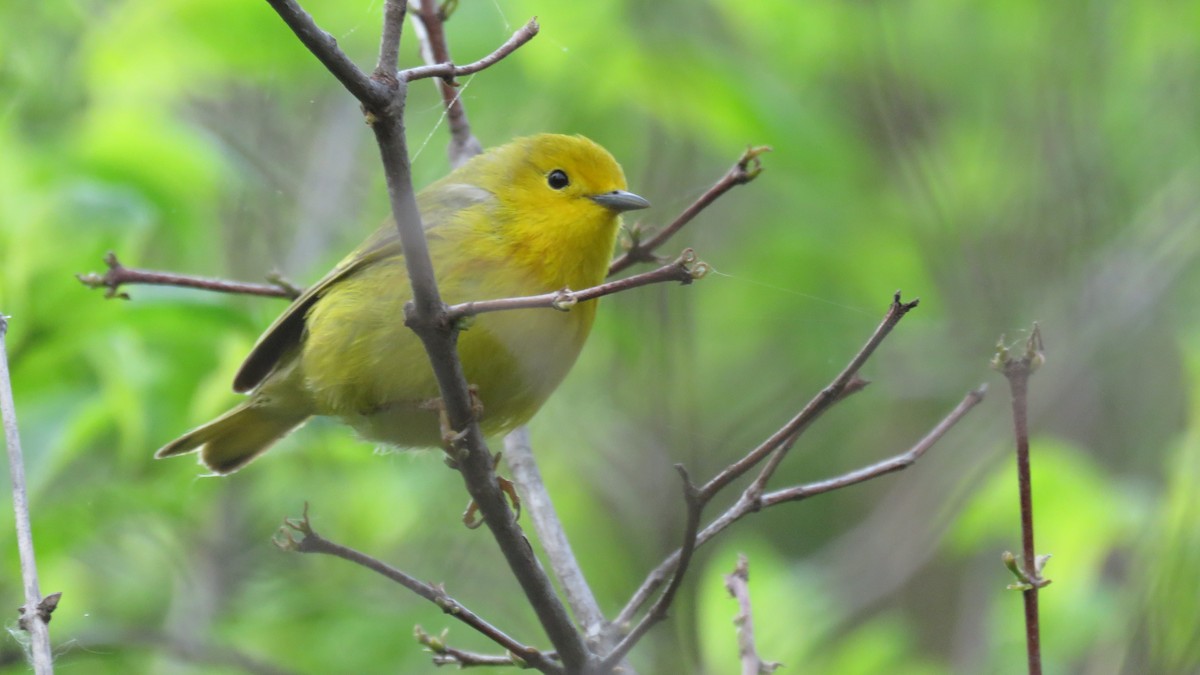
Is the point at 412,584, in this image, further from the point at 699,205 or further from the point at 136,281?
the point at 136,281

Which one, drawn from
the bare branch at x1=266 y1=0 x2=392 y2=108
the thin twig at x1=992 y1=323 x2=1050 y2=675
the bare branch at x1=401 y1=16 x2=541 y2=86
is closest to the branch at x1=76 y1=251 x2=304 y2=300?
the bare branch at x1=401 y1=16 x2=541 y2=86

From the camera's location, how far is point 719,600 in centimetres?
484

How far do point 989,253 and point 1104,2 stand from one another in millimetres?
1373

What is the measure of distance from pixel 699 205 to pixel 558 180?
76 centimetres

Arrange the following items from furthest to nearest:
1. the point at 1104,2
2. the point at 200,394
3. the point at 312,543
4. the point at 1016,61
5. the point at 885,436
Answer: the point at 885,436 → the point at 1016,61 → the point at 1104,2 → the point at 200,394 → the point at 312,543

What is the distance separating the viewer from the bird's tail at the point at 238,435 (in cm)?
430

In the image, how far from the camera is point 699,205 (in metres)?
3.23

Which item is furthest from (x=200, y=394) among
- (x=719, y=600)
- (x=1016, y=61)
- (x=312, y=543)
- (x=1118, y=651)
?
(x=1016, y=61)

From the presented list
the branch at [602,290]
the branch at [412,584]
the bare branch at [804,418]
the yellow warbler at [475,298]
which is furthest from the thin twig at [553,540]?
the branch at [602,290]

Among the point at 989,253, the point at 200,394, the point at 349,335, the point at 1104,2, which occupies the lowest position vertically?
the point at 349,335

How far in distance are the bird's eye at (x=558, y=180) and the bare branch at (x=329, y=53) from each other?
71.3 inches

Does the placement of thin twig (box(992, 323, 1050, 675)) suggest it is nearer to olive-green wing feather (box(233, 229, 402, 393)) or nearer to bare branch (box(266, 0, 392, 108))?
bare branch (box(266, 0, 392, 108))

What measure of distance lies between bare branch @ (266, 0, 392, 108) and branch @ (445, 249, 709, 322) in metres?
0.39

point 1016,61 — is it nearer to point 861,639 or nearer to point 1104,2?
point 1104,2
